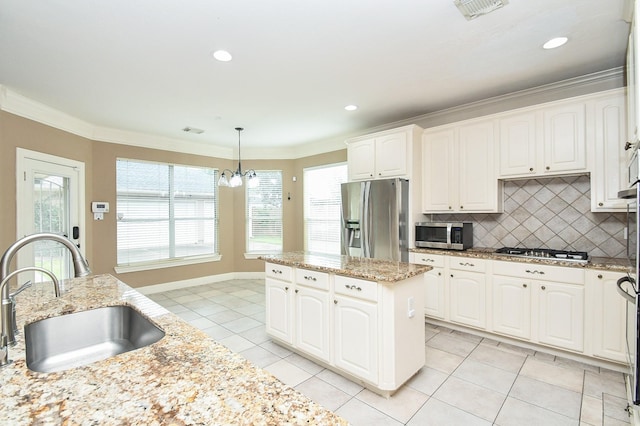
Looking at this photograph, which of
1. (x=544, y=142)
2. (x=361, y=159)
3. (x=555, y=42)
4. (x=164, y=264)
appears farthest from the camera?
(x=164, y=264)

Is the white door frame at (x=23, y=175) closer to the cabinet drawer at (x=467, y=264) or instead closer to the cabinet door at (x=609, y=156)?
the cabinet drawer at (x=467, y=264)

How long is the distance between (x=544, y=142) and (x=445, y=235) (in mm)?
1354

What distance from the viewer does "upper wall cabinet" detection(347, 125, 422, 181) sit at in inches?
148

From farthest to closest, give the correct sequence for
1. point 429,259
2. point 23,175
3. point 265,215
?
point 265,215, point 429,259, point 23,175

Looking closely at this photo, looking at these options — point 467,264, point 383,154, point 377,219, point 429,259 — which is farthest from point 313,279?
point 383,154

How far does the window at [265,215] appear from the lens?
6.12 m

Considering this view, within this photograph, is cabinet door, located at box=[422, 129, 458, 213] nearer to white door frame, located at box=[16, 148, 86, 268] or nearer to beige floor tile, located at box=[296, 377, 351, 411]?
beige floor tile, located at box=[296, 377, 351, 411]

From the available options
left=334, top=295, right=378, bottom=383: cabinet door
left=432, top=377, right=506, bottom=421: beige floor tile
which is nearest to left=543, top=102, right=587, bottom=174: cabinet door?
left=432, top=377, right=506, bottom=421: beige floor tile

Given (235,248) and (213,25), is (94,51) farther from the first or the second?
(235,248)

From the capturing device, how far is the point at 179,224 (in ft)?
17.9

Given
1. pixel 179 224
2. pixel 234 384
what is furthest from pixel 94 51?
pixel 179 224

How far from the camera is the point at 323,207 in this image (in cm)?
559

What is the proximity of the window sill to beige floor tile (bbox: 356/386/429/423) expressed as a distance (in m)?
4.23

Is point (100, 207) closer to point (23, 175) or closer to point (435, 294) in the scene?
point (23, 175)
